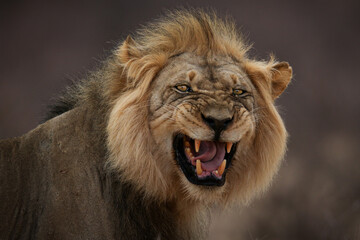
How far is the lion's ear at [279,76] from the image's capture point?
4941mm

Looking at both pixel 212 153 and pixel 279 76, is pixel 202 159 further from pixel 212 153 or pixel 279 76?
pixel 279 76

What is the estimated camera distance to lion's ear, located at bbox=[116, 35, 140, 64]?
4648mm

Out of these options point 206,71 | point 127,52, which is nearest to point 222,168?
point 206,71

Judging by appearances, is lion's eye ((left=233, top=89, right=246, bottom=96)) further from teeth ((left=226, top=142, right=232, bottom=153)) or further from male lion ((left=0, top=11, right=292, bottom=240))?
teeth ((left=226, top=142, right=232, bottom=153))

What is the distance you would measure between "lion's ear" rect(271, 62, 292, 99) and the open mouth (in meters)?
0.73

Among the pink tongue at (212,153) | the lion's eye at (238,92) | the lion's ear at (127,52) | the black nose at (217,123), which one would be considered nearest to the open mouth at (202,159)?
the pink tongue at (212,153)

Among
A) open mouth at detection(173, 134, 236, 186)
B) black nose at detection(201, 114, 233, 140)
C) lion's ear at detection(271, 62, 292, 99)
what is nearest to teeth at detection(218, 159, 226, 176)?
open mouth at detection(173, 134, 236, 186)

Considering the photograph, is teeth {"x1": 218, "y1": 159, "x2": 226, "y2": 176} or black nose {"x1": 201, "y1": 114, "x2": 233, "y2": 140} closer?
black nose {"x1": 201, "y1": 114, "x2": 233, "y2": 140}

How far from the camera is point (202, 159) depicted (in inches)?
175

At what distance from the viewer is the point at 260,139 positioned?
15.4 ft

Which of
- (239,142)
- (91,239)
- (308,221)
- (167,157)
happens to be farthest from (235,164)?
(308,221)

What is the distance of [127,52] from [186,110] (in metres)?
0.65

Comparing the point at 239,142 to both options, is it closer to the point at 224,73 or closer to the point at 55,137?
the point at 224,73

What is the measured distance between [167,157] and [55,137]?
0.81 metres
